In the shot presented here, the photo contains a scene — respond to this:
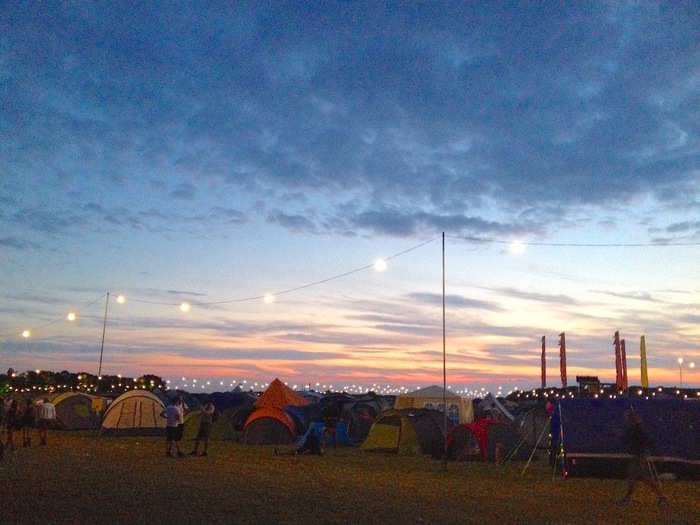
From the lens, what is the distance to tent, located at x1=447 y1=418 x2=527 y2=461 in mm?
20781

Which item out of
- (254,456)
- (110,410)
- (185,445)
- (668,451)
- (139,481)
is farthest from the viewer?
(110,410)

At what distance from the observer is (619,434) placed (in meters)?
16.7

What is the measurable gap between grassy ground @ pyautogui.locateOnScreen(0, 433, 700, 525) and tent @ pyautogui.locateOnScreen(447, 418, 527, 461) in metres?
1.15

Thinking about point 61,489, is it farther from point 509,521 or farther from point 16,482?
point 509,521

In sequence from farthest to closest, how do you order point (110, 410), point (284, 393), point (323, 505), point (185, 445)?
1. point (284, 393)
2. point (110, 410)
3. point (185, 445)
4. point (323, 505)

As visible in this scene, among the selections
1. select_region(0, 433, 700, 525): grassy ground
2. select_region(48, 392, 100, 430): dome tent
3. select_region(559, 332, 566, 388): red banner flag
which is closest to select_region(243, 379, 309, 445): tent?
select_region(0, 433, 700, 525): grassy ground

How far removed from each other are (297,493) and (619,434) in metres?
8.26

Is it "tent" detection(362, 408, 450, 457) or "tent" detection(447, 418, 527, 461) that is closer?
"tent" detection(447, 418, 527, 461)

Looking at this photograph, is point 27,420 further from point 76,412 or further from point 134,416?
point 76,412

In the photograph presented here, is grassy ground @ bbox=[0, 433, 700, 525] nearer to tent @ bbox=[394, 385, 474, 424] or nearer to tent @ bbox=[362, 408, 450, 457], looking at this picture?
tent @ bbox=[362, 408, 450, 457]

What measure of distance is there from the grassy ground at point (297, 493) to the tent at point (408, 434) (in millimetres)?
3777

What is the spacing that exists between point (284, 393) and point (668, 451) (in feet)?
62.7

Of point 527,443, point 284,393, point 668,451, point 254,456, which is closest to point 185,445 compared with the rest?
point 254,456

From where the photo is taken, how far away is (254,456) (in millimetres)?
20953
